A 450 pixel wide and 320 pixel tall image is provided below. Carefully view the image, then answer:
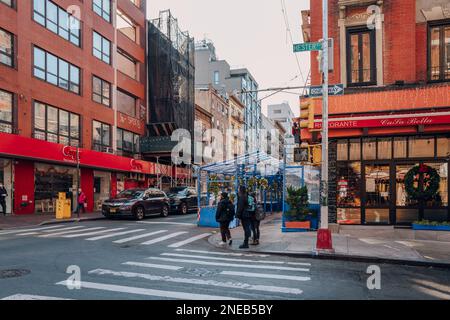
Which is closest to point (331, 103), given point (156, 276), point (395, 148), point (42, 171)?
point (395, 148)

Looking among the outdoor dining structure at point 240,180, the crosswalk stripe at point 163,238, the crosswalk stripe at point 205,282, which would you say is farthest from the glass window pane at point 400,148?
the crosswalk stripe at point 205,282

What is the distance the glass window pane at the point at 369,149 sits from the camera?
45.9 ft

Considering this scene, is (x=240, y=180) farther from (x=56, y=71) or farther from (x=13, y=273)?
(x=56, y=71)

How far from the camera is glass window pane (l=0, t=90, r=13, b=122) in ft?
67.6

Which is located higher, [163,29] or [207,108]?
[163,29]

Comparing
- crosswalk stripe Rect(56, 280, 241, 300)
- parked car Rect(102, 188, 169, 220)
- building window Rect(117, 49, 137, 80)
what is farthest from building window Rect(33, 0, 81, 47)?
crosswalk stripe Rect(56, 280, 241, 300)

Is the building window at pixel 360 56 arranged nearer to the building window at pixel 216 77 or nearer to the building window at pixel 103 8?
the building window at pixel 103 8

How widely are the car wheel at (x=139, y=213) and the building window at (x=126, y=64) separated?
53.8 feet

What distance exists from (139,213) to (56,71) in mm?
11550

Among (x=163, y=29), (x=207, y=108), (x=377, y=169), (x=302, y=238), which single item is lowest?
(x=302, y=238)
